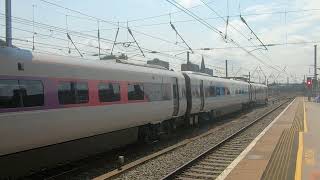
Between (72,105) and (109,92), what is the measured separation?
2.33 metres

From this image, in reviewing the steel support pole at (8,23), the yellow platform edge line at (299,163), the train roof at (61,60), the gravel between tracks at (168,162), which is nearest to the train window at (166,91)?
the train roof at (61,60)

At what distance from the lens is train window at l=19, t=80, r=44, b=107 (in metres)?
10.8

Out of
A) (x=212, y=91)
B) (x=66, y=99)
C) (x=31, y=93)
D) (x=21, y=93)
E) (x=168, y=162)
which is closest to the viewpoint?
(x=21, y=93)

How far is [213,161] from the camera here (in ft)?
51.1

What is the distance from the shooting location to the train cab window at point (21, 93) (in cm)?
1028

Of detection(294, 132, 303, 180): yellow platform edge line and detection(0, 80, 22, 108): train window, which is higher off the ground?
detection(0, 80, 22, 108): train window

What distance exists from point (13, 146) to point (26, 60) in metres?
1.87

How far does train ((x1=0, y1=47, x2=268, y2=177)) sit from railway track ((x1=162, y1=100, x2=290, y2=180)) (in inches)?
100

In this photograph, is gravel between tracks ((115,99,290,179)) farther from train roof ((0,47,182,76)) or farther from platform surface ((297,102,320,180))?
platform surface ((297,102,320,180))

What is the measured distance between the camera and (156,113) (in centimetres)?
1898

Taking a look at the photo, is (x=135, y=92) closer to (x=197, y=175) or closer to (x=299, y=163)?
(x=197, y=175)

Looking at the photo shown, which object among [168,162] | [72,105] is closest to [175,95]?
[168,162]

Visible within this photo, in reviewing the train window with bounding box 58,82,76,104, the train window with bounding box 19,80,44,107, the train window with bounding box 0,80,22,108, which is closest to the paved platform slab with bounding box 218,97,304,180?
the train window with bounding box 58,82,76,104

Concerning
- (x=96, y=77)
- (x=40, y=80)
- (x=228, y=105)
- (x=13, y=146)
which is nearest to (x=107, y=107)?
(x=96, y=77)
